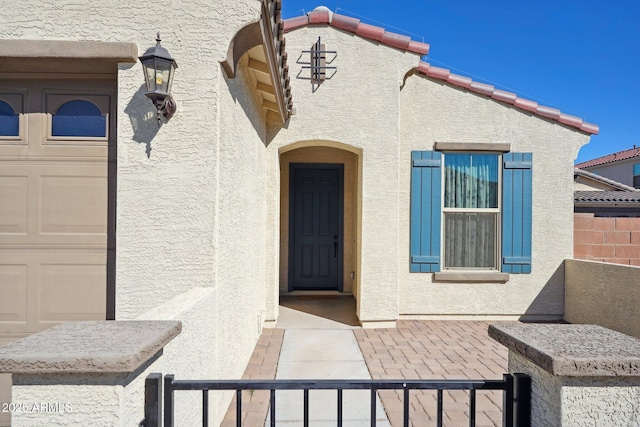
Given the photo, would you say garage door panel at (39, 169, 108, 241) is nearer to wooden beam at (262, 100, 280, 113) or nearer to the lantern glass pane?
the lantern glass pane

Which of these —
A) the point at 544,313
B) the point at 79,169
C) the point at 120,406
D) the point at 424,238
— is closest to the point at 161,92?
the point at 79,169

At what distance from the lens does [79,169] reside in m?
3.04

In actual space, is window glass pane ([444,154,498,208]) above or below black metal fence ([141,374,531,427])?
above

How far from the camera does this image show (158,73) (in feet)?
8.79

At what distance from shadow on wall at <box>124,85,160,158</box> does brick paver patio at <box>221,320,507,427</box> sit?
2.60 metres

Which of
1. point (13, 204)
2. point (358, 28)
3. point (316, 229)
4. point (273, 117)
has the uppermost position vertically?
point (358, 28)

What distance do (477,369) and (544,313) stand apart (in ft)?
9.95

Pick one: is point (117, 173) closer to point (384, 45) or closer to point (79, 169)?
point (79, 169)

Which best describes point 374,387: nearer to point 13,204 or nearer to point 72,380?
point 72,380

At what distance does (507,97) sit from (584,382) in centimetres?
600

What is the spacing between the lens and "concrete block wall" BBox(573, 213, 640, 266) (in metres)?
6.43

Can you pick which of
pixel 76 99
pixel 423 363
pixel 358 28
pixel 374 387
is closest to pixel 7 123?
pixel 76 99

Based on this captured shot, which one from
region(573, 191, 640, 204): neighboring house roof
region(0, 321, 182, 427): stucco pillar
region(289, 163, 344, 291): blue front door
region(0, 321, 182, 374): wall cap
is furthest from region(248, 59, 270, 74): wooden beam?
region(573, 191, 640, 204): neighboring house roof

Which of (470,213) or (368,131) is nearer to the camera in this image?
(368,131)
